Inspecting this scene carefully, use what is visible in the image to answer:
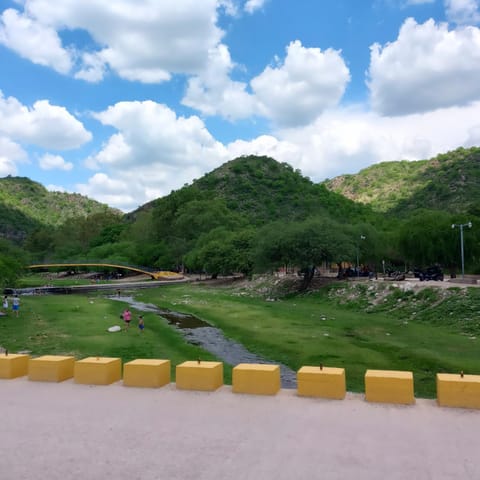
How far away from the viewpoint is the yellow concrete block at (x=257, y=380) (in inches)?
469

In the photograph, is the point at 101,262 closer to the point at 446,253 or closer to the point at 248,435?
the point at 446,253

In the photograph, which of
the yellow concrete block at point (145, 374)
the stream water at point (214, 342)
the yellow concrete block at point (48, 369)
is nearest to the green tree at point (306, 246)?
the stream water at point (214, 342)

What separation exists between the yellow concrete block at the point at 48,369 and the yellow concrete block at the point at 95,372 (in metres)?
0.53

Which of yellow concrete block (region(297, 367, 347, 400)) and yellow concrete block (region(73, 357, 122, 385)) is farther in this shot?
yellow concrete block (region(73, 357, 122, 385))

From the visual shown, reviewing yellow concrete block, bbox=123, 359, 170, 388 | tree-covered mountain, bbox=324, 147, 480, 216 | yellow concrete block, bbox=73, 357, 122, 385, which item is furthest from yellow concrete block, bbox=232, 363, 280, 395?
tree-covered mountain, bbox=324, 147, 480, 216

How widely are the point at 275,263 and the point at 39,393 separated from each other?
4732 centimetres

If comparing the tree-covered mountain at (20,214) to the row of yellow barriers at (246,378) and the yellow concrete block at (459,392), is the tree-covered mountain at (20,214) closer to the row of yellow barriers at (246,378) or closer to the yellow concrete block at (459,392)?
the row of yellow barriers at (246,378)

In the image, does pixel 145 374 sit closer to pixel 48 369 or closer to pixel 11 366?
pixel 48 369

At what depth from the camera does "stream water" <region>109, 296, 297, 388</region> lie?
69.8 feet

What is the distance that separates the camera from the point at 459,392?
10711 millimetres

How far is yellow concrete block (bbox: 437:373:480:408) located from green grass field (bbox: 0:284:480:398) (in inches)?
220

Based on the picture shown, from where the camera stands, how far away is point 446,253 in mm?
50938

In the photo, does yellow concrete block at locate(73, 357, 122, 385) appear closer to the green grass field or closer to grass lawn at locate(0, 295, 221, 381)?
grass lawn at locate(0, 295, 221, 381)

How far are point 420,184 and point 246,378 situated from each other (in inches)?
4997
